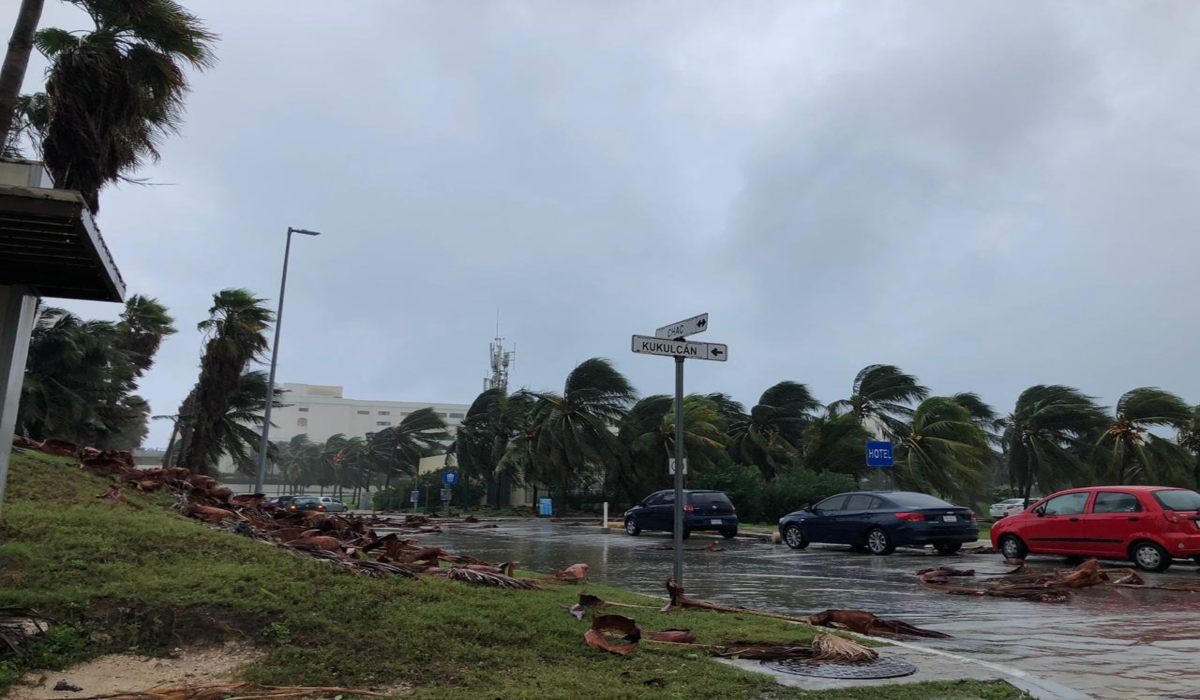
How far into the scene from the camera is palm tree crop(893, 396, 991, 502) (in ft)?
106

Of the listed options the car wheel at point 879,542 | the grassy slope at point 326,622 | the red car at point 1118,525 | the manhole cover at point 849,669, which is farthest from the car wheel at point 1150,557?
the manhole cover at point 849,669

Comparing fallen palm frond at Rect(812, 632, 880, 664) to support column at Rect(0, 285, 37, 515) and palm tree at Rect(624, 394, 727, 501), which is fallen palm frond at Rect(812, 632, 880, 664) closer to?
support column at Rect(0, 285, 37, 515)

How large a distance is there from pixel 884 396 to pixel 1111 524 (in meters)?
24.6

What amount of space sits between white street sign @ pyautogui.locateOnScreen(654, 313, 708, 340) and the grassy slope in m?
2.65

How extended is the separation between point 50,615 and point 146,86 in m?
10.8

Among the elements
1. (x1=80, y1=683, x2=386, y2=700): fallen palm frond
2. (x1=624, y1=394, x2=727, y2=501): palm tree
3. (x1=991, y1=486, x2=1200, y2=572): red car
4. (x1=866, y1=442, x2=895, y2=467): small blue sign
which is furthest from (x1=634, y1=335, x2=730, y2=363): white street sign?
(x1=624, y1=394, x2=727, y2=501): palm tree

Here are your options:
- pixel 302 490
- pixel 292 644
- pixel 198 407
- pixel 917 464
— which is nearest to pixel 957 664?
pixel 292 644

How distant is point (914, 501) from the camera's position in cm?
1838

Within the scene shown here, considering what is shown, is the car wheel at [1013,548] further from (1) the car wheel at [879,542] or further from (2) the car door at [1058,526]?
(1) the car wheel at [879,542]

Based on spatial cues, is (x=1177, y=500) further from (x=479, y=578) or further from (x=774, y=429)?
(x=774, y=429)

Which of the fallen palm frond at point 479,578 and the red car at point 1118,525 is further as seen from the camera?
the red car at point 1118,525

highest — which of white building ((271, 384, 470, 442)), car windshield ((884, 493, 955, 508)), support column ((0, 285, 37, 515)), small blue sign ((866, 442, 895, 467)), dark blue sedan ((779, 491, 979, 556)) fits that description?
white building ((271, 384, 470, 442))

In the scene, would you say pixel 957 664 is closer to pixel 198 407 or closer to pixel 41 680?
pixel 41 680

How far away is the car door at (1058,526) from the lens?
14.4 meters
